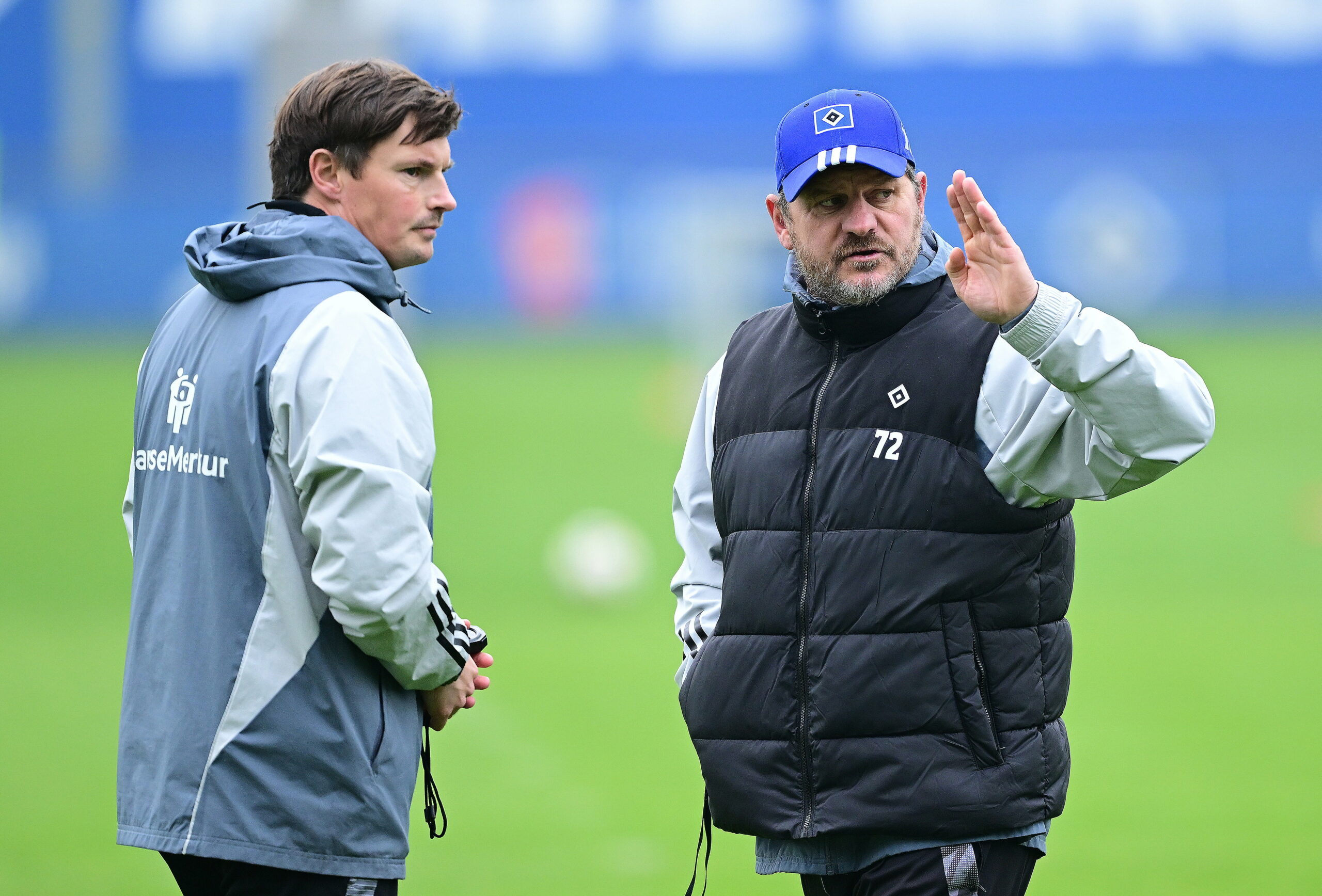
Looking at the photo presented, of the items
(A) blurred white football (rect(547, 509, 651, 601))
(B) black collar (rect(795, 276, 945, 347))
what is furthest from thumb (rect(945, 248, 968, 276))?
(A) blurred white football (rect(547, 509, 651, 601))

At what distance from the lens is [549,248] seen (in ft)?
96.4

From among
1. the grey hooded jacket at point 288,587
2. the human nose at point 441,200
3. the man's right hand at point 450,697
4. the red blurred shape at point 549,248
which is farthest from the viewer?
the red blurred shape at point 549,248

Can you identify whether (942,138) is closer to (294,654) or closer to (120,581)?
(120,581)

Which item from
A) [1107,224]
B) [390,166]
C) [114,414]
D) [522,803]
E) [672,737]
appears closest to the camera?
[390,166]

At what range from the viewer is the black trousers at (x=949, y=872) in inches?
102

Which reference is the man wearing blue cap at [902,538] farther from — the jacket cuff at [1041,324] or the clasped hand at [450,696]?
the clasped hand at [450,696]

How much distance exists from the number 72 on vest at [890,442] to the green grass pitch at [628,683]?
10.2ft

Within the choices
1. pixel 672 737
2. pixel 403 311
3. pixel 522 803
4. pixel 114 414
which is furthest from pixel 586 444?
pixel 522 803

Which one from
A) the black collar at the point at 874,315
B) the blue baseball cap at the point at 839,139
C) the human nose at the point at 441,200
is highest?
the blue baseball cap at the point at 839,139

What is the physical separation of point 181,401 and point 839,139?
3.88ft

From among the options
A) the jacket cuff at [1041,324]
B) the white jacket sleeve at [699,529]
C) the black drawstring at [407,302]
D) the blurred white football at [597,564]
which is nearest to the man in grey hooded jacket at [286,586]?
the black drawstring at [407,302]

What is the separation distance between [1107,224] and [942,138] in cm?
333

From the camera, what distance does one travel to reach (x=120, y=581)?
1192 centimetres

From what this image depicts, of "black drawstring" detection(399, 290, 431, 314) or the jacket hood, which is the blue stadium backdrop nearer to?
"black drawstring" detection(399, 290, 431, 314)
